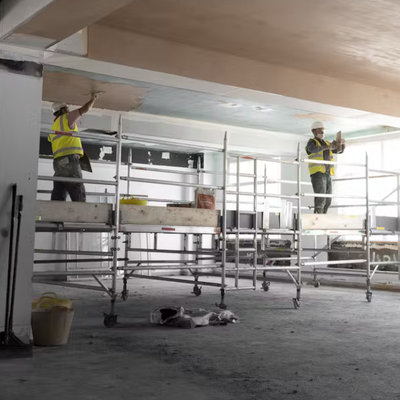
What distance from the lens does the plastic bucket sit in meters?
4.43

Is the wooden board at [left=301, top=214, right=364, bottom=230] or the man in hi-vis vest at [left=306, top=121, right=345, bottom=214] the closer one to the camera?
the wooden board at [left=301, top=214, right=364, bottom=230]

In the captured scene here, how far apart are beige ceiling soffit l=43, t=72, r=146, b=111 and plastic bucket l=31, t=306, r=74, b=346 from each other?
4.52m

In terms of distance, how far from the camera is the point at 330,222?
27.1ft

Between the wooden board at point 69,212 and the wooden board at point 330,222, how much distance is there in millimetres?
3455

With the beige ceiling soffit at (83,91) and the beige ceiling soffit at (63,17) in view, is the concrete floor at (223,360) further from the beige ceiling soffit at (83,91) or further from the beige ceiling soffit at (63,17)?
the beige ceiling soffit at (83,91)

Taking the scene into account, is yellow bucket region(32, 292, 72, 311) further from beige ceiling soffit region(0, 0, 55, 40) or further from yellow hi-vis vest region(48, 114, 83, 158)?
yellow hi-vis vest region(48, 114, 83, 158)

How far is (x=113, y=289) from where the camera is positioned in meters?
5.58

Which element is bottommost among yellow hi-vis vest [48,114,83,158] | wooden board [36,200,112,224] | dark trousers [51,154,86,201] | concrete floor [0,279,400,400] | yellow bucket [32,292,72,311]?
concrete floor [0,279,400,400]

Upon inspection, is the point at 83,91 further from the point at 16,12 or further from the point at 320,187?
the point at 16,12

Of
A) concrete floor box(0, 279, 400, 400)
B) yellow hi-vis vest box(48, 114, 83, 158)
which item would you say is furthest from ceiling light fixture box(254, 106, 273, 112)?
concrete floor box(0, 279, 400, 400)

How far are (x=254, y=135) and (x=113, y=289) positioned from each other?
8.57 metres

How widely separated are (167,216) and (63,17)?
2.60 metres

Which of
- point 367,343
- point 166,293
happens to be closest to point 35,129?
point 367,343

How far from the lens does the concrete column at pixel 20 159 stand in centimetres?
423
